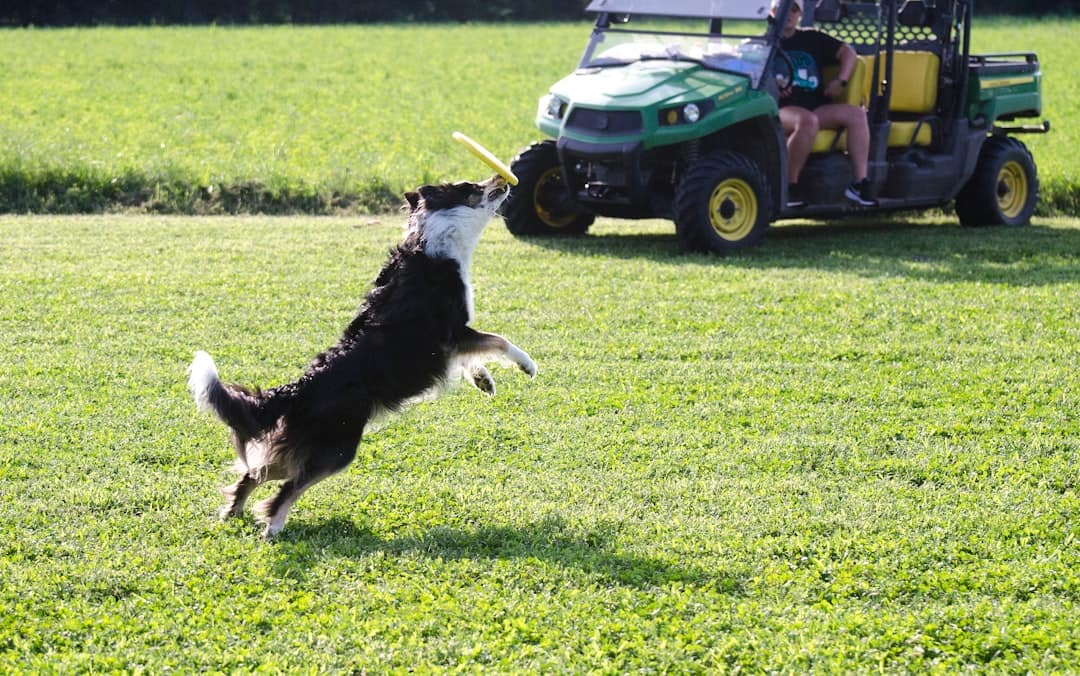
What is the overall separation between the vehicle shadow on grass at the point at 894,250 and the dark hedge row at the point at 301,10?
3577 centimetres

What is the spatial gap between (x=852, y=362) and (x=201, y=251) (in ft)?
18.4

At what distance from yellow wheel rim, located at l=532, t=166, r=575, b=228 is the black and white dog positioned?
6158 mm

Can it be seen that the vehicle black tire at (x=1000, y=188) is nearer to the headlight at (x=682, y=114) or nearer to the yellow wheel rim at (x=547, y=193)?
the headlight at (x=682, y=114)

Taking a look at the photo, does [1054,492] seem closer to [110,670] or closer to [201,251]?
[110,670]

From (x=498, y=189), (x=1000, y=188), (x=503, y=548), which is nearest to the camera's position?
(x=503, y=548)

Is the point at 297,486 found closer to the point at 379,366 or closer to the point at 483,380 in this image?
the point at 379,366

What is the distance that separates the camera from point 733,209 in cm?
1112

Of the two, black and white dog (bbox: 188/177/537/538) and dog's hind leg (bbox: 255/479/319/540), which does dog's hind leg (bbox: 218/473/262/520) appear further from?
dog's hind leg (bbox: 255/479/319/540)

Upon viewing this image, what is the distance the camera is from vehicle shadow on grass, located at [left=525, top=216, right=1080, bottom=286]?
10.3m

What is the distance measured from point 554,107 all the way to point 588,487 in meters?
6.45

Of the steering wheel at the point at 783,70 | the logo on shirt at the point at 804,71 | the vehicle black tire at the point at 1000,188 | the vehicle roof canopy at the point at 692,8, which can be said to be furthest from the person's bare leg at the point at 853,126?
the vehicle black tire at the point at 1000,188

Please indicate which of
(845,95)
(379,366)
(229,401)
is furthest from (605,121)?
(229,401)

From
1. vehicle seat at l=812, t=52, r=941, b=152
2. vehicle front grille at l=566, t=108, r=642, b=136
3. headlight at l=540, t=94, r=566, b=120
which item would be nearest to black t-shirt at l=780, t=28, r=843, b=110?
vehicle seat at l=812, t=52, r=941, b=152

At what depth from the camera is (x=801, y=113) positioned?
11430 millimetres
